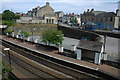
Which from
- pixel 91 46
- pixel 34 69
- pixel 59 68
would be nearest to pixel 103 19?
pixel 91 46

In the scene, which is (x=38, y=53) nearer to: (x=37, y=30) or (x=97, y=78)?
(x=97, y=78)

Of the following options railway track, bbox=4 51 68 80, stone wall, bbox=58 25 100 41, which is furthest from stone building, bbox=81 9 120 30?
railway track, bbox=4 51 68 80

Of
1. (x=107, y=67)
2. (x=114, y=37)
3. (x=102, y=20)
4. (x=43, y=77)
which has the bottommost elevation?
(x=43, y=77)

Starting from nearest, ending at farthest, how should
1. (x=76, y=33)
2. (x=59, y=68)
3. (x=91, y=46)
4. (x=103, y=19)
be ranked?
1. (x=59, y=68)
2. (x=91, y=46)
3. (x=76, y=33)
4. (x=103, y=19)

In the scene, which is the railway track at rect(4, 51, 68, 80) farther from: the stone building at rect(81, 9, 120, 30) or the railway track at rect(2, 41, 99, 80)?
→ the stone building at rect(81, 9, 120, 30)

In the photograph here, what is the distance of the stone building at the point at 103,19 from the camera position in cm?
4128

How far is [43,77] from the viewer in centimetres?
1262

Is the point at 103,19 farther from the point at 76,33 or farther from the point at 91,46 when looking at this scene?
the point at 91,46

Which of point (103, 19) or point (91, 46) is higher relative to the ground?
point (103, 19)

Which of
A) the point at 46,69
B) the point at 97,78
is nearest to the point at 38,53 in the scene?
the point at 46,69

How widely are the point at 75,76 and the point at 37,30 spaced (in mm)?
33034

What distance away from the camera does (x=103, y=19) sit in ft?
144

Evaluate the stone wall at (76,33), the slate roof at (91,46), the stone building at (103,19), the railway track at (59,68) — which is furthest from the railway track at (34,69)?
the stone building at (103,19)

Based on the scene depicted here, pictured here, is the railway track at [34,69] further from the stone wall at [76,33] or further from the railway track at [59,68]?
the stone wall at [76,33]
